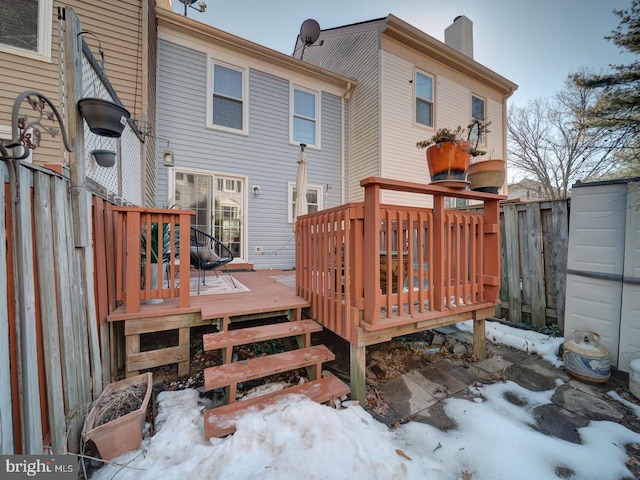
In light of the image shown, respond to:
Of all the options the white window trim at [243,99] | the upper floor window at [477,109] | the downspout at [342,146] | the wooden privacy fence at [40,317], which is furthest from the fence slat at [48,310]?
the upper floor window at [477,109]

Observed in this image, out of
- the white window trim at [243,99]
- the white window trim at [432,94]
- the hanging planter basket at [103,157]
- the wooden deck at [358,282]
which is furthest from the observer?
the white window trim at [432,94]

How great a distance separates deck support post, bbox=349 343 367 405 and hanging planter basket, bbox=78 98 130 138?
248 centimetres

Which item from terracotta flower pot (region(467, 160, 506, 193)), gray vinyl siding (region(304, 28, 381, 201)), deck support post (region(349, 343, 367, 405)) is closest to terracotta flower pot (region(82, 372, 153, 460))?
deck support post (region(349, 343, 367, 405))

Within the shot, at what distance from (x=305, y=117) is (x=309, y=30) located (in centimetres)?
280

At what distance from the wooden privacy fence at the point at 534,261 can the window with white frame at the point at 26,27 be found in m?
7.65

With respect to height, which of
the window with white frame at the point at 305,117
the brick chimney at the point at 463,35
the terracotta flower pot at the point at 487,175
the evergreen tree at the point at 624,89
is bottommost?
the terracotta flower pot at the point at 487,175

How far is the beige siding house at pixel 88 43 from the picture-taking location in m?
4.04

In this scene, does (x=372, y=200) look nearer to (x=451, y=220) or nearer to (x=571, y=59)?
(x=451, y=220)

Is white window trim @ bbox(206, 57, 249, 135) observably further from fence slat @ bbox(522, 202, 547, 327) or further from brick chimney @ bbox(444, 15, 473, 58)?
brick chimney @ bbox(444, 15, 473, 58)

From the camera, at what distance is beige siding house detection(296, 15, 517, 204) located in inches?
Answer: 244

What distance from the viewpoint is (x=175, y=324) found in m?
2.37

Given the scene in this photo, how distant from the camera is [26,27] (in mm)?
4133
